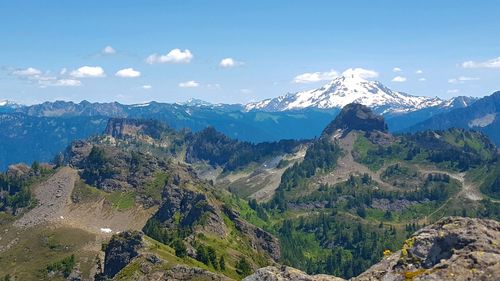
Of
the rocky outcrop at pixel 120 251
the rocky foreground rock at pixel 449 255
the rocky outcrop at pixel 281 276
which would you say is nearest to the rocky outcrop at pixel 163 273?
the rocky outcrop at pixel 120 251

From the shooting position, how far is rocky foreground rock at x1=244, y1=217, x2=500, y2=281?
107 feet

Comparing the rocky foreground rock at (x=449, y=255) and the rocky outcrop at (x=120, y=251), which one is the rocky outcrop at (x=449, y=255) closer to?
the rocky foreground rock at (x=449, y=255)

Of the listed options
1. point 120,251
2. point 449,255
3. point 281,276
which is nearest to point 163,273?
point 120,251

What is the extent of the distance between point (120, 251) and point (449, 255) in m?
159

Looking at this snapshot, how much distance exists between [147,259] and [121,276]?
10327 millimetres

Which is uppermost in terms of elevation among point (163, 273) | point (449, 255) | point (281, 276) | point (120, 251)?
point (449, 255)

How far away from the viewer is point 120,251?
182 metres

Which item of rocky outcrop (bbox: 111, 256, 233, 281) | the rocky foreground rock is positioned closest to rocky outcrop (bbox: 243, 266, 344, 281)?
the rocky foreground rock

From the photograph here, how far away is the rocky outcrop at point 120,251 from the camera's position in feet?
588

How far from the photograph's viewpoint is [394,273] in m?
37.8

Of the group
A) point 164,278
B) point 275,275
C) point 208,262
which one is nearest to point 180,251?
point 208,262

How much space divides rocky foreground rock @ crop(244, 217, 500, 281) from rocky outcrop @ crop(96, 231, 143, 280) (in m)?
146

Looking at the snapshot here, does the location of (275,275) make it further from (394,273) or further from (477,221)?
(477,221)

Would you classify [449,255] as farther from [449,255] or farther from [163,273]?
[163,273]
